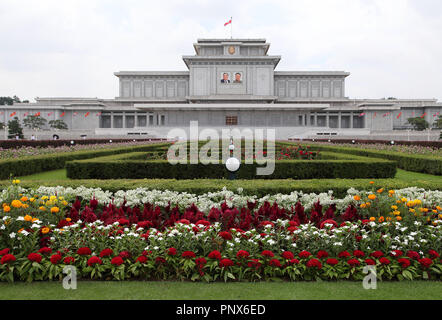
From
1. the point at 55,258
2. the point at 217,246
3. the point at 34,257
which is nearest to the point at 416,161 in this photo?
the point at 217,246

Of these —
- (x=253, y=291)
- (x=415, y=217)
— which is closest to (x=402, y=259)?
(x=415, y=217)

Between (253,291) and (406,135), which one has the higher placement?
(406,135)

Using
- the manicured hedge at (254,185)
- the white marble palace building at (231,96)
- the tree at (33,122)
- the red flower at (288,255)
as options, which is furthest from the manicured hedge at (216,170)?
the tree at (33,122)

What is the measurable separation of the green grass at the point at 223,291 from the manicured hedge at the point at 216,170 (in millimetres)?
6102

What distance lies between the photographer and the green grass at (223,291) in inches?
130

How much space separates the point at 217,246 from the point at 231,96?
148 feet

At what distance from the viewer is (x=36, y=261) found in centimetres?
368

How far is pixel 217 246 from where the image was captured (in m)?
4.05

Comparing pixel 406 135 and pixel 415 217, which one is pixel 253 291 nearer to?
pixel 415 217

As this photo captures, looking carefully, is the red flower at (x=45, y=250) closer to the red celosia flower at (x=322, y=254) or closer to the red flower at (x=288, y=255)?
the red flower at (x=288, y=255)

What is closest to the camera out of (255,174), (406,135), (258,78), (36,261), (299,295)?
(299,295)

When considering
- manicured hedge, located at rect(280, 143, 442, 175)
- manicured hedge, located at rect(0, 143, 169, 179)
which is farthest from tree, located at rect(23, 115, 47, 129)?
manicured hedge, located at rect(280, 143, 442, 175)
